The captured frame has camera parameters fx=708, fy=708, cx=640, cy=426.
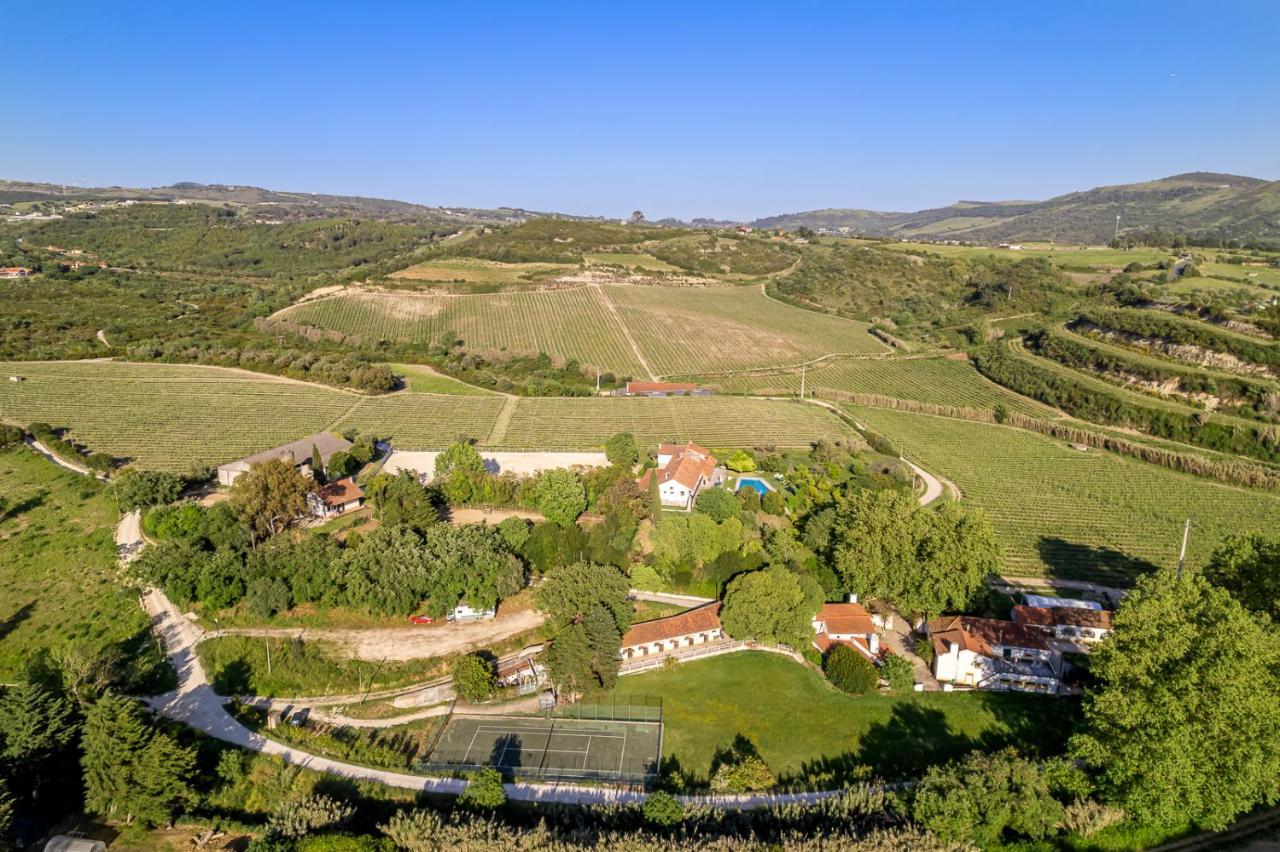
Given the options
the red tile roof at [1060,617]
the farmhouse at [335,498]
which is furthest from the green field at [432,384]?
the red tile roof at [1060,617]

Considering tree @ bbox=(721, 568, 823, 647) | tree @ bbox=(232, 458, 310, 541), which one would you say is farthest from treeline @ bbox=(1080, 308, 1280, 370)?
tree @ bbox=(232, 458, 310, 541)

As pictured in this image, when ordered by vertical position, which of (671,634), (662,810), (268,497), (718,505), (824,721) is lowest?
(824,721)

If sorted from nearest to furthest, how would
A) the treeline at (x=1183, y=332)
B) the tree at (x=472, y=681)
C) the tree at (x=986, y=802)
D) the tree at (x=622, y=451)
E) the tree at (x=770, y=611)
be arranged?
the tree at (x=986, y=802) → the tree at (x=472, y=681) → the tree at (x=770, y=611) → the tree at (x=622, y=451) → the treeline at (x=1183, y=332)

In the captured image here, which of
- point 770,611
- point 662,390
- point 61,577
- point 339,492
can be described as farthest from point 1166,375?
point 61,577

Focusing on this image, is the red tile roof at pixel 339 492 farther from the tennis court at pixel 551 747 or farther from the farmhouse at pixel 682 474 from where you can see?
the tennis court at pixel 551 747

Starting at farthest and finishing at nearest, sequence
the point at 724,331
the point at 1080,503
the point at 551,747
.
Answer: the point at 724,331, the point at 1080,503, the point at 551,747

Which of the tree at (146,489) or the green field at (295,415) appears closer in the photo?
the tree at (146,489)

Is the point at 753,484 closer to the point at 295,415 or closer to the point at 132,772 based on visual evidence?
the point at 132,772
